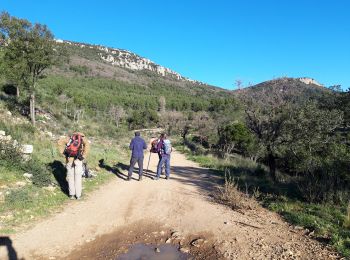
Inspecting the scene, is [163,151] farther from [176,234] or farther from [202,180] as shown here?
[176,234]

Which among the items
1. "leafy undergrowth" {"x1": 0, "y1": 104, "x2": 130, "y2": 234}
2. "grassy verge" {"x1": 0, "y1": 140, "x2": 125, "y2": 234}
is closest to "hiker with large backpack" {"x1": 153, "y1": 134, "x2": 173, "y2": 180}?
"leafy undergrowth" {"x1": 0, "y1": 104, "x2": 130, "y2": 234}

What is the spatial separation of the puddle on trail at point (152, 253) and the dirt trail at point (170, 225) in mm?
676

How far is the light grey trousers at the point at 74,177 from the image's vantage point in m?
8.95

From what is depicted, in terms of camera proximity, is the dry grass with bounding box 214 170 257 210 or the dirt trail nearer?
the dirt trail

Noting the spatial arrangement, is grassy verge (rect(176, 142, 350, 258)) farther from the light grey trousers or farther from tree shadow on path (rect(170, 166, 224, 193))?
the light grey trousers

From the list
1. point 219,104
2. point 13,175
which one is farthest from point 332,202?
point 219,104

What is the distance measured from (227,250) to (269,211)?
107 inches

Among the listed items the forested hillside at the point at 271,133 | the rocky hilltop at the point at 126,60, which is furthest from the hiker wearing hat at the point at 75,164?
the rocky hilltop at the point at 126,60

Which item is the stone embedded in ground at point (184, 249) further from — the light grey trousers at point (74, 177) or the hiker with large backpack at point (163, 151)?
the hiker with large backpack at point (163, 151)

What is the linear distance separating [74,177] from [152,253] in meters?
4.11

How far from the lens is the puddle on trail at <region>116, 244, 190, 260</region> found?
557 centimetres

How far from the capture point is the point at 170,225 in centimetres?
707

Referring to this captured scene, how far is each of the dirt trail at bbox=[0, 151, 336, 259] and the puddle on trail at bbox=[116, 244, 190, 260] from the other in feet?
2.22

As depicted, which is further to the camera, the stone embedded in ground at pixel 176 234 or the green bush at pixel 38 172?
the green bush at pixel 38 172
